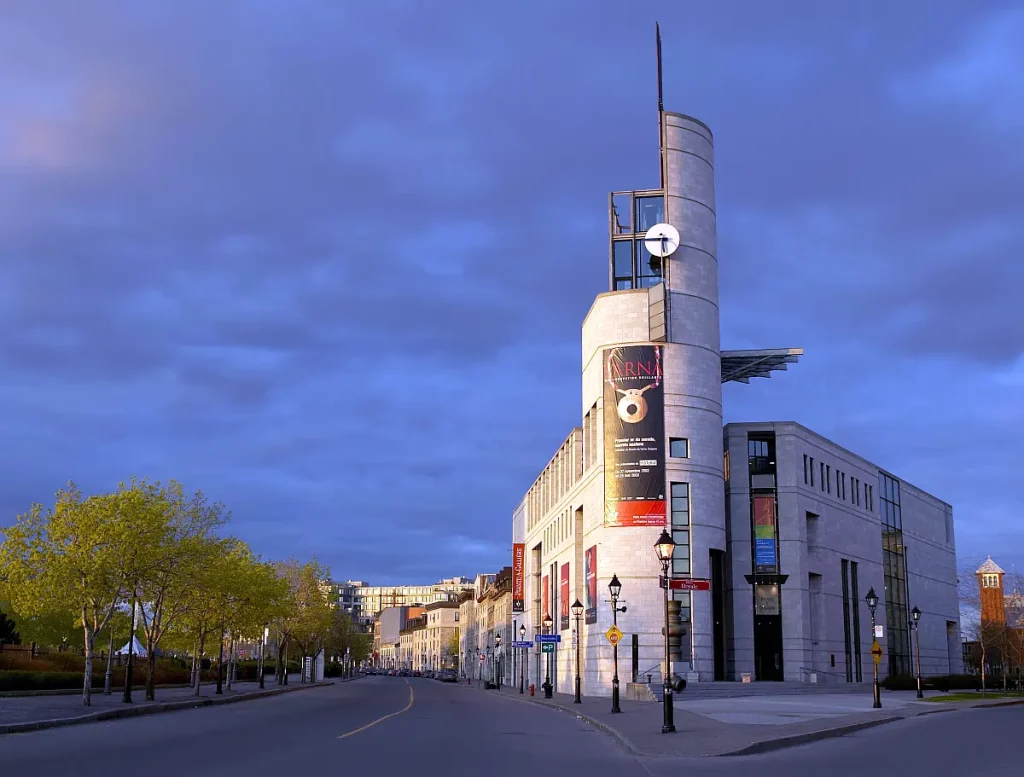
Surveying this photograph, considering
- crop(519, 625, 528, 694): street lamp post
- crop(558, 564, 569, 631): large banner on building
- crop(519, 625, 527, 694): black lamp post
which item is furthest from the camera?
crop(519, 625, 527, 694): black lamp post

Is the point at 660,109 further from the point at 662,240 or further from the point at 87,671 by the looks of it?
the point at 87,671

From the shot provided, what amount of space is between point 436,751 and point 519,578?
85451 mm

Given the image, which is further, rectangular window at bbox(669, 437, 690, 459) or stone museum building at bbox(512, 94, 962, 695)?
rectangular window at bbox(669, 437, 690, 459)

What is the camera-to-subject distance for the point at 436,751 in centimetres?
2142

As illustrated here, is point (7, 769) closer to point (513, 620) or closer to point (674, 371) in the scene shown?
point (674, 371)

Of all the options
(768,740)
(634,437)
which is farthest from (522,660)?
(768,740)

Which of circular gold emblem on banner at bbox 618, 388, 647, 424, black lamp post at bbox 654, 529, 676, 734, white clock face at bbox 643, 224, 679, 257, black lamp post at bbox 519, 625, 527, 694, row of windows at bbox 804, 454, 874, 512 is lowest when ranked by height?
black lamp post at bbox 519, 625, 527, 694

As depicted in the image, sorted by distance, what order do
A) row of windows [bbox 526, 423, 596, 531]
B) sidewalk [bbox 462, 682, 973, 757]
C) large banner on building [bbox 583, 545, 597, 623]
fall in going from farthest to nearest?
1. row of windows [bbox 526, 423, 596, 531]
2. large banner on building [bbox 583, 545, 597, 623]
3. sidewalk [bbox 462, 682, 973, 757]

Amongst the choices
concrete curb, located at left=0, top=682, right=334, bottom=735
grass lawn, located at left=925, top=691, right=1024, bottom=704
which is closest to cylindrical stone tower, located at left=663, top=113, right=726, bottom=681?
grass lawn, located at left=925, top=691, right=1024, bottom=704

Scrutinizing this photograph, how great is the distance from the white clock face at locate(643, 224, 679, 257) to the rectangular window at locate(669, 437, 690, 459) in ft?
41.4

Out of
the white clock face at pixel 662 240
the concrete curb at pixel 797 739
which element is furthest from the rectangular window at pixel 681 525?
the concrete curb at pixel 797 739

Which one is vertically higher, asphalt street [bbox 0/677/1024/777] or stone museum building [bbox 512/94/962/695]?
stone museum building [bbox 512/94/962/695]

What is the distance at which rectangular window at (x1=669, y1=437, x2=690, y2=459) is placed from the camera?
66.8m

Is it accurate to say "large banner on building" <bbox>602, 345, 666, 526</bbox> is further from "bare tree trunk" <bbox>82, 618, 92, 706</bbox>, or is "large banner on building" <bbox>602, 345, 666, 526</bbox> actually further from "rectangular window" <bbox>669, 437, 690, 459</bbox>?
"bare tree trunk" <bbox>82, 618, 92, 706</bbox>
